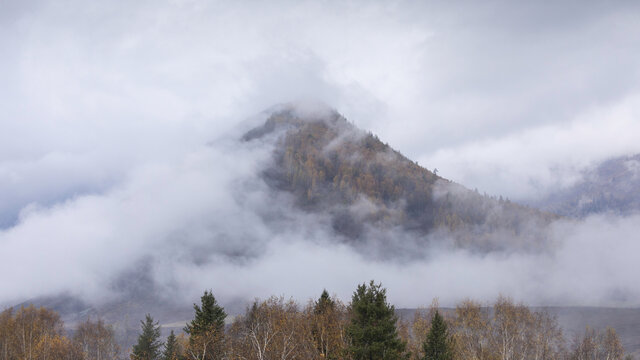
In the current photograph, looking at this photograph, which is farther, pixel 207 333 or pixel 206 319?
pixel 206 319

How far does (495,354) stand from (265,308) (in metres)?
43.3

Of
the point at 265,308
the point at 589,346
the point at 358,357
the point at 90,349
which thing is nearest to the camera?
the point at 358,357

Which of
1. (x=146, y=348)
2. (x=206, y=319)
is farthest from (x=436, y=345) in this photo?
(x=146, y=348)

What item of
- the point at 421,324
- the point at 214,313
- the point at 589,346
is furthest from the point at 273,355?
the point at 589,346

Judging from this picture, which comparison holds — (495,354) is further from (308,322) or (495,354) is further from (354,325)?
(354,325)

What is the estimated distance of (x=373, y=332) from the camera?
38.4 meters

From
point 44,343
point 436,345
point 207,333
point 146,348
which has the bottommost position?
point 146,348

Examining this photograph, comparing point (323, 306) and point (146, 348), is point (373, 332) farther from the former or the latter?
point (146, 348)

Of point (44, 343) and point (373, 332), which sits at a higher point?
point (373, 332)

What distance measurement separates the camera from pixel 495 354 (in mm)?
78625

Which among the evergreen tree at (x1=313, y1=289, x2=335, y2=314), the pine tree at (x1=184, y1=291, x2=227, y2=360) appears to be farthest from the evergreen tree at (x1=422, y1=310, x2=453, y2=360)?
the pine tree at (x1=184, y1=291, x2=227, y2=360)

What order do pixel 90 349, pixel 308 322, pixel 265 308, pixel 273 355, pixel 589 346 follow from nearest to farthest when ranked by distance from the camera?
1. pixel 273 355
2. pixel 308 322
3. pixel 265 308
4. pixel 589 346
5. pixel 90 349

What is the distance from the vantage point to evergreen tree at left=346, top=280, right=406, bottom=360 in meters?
38.2

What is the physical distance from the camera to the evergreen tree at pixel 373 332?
38156 millimetres
